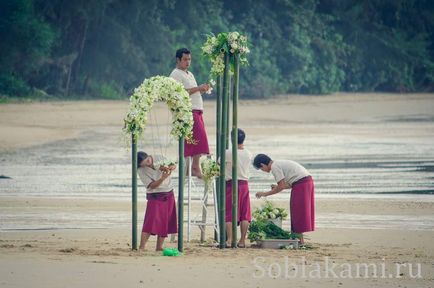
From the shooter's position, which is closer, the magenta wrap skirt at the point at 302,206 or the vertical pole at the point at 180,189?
the vertical pole at the point at 180,189

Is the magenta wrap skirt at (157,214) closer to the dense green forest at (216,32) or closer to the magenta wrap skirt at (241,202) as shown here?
the magenta wrap skirt at (241,202)

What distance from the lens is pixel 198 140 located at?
15.6 m

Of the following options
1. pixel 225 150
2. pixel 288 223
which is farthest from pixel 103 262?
pixel 288 223

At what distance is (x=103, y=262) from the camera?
13.2 metres

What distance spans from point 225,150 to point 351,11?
160 feet

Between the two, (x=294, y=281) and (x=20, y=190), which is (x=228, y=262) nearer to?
(x=294, y=281)

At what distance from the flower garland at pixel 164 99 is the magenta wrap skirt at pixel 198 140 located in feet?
3.32

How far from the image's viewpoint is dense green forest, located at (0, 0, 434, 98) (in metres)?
46.3

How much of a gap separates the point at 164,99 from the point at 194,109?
1.12 m

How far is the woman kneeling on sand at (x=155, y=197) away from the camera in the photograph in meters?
14.7

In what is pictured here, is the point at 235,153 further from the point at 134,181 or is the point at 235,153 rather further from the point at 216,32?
the point at 216,32

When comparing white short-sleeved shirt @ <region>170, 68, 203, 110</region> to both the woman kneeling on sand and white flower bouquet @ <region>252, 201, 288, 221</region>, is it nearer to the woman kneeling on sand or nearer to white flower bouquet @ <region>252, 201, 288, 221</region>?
the woman kneeling on sand

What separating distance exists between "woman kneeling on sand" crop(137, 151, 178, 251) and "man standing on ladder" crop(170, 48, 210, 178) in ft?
2.68

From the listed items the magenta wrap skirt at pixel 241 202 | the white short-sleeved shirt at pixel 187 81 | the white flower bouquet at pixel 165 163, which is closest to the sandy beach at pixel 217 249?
the magenta wrap skirt at pixel 241 202
